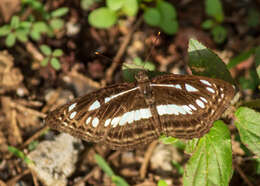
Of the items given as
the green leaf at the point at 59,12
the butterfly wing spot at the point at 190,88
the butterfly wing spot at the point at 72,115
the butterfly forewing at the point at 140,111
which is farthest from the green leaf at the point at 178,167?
the green leaf at the point at 59,12

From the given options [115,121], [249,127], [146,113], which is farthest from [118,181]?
[249,127]

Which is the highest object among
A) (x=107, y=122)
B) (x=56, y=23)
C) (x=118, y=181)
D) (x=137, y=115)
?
(x=56, y=23)

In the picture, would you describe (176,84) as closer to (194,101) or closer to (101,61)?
(194,101)

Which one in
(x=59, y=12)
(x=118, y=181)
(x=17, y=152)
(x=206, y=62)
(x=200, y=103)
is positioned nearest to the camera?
(x=200, y=103)

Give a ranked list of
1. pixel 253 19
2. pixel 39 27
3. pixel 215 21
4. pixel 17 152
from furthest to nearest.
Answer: pixel 253 19, pixel 215 21, pixel 39 27, pixel 17 152

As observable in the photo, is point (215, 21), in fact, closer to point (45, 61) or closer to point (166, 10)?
point (166, 10)

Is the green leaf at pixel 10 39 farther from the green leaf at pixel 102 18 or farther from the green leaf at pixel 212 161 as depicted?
the green leaf at pixel 212 161

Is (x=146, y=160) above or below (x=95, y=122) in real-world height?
below

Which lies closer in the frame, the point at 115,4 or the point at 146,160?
the point at 146,160
